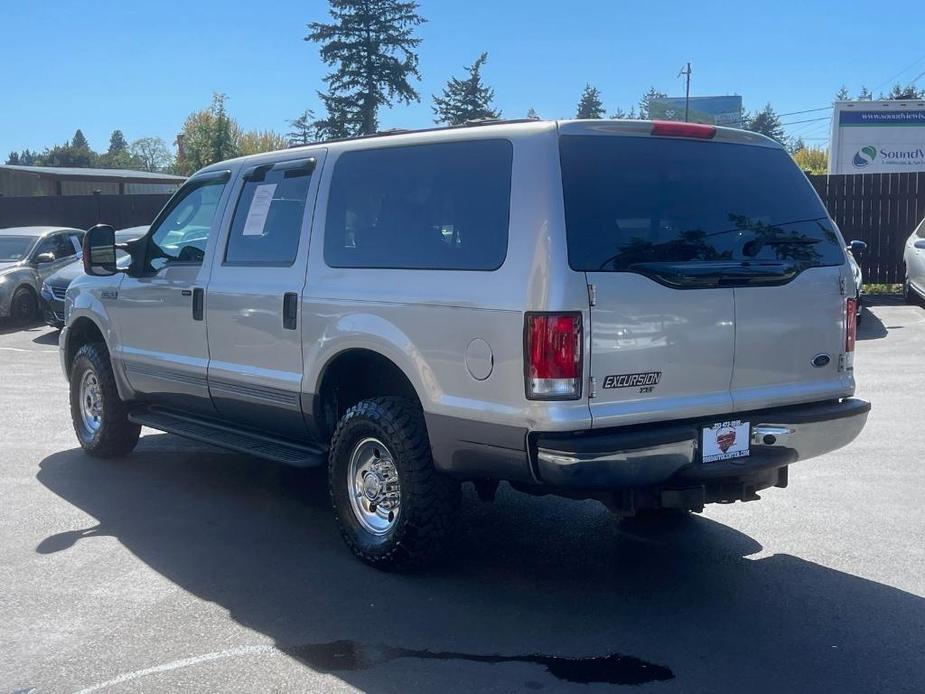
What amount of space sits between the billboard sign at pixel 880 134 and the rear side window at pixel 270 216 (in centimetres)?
2206

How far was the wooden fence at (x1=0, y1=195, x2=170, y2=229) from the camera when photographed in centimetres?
2530

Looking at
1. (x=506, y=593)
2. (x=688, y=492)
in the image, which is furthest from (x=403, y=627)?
(x=688, y=492)

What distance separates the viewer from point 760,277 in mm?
4766

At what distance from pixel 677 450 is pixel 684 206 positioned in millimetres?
1132

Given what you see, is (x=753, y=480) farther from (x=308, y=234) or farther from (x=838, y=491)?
(x=308, y=234)

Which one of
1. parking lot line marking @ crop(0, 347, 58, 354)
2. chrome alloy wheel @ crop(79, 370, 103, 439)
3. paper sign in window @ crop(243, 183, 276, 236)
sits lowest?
parking lot line marking @ crop(0, 347, 58, 354)

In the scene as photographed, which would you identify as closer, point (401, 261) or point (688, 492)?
point (688, 492)

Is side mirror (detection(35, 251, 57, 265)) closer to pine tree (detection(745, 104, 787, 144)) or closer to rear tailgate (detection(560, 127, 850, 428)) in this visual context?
rear tailgate (detection(560, 127, 850, 428))

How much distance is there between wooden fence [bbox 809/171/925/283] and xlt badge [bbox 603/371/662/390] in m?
15.4

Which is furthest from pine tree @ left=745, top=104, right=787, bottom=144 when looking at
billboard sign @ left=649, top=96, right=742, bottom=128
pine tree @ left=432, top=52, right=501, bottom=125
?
pine tree @ left=432, top=52, right=501, bottom=125

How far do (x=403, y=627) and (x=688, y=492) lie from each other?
139 cm

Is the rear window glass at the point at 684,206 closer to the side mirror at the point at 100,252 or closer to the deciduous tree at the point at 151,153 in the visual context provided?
the side mirror at the point at 100,252

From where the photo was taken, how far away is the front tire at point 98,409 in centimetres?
751

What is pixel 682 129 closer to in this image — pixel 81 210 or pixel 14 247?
pixel 14 247
